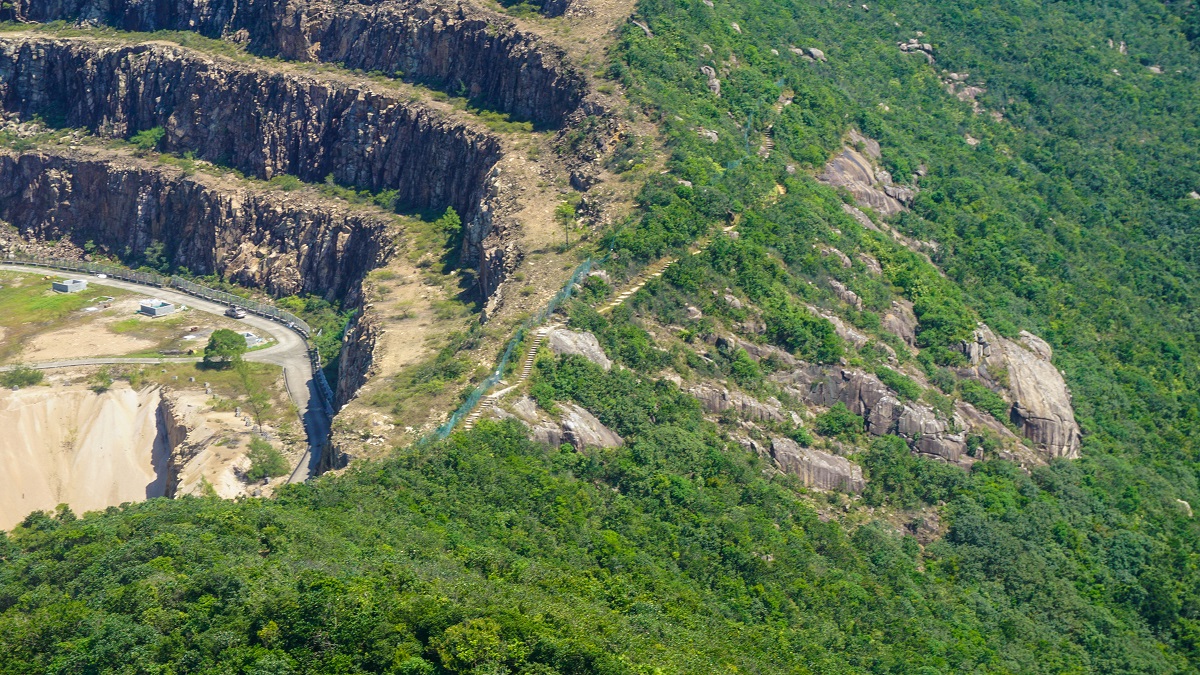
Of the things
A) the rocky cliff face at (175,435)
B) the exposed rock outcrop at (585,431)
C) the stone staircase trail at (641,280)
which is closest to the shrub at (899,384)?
the stone staircase trail at (641,280)

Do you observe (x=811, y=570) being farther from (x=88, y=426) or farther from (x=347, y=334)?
(x=88, y=426)

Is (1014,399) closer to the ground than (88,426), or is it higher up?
higher up

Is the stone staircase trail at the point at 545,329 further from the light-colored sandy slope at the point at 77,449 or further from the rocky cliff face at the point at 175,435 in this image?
the light-colored sandy slope at the point at 77,449

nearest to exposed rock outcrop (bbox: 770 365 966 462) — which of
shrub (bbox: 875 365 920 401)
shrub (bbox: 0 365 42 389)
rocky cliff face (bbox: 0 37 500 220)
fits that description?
shrub (bbox: 875 365 920 401)

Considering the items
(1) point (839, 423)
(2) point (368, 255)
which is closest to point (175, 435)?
(2) point (368, 255)

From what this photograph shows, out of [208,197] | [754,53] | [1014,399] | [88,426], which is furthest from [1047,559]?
[208,197]

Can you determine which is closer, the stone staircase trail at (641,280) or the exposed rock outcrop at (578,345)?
the exposed rock outcrop at (578,345)

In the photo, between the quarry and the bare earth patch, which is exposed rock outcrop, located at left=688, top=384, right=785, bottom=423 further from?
the bare earth patch
